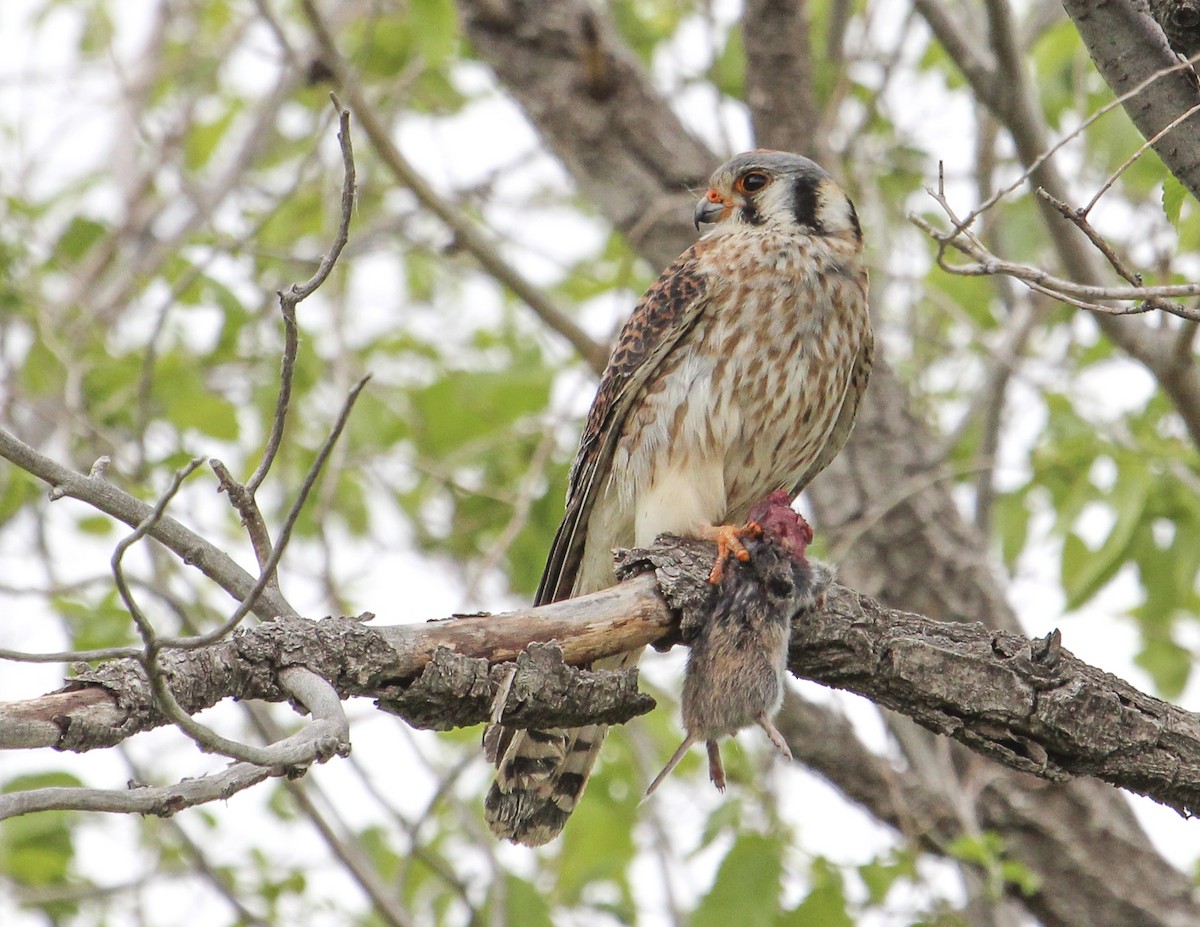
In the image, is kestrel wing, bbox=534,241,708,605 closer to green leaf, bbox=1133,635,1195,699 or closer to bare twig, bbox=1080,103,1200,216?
bare twig, bbox=1080,103,1200,216

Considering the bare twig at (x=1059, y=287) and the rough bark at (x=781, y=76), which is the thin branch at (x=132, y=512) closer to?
the bare twig at (x=1059, y=287)

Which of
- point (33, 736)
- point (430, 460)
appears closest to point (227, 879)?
point (430, 460)

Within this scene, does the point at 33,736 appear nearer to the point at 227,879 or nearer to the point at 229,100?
the point at 227,879

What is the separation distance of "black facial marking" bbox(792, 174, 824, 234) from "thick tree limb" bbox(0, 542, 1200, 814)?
4.53 feet

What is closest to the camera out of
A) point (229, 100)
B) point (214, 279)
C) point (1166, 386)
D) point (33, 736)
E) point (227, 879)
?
point (33, 736)

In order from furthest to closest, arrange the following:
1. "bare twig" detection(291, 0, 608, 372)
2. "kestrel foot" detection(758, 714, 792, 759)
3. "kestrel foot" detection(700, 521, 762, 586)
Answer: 1. "bare twig" detection(291, 0, 608, 372)
2. "kestrel foot" detection(700, 521, 762, 586)
3. "kestrel foot" detection(758, 714, 792, 759)

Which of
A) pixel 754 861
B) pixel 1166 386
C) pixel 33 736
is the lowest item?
pixel 33 736

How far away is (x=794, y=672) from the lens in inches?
118

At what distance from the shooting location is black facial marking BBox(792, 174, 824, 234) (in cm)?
414

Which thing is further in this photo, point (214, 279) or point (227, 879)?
point (227, 879)

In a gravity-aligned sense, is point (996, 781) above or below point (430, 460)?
below

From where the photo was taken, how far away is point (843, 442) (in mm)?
4164

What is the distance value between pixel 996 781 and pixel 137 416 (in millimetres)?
2884

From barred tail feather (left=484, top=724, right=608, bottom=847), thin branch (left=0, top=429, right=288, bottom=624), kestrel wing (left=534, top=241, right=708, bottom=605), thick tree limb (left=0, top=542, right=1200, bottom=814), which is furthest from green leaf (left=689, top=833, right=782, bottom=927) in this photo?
thin branch (left=0, top=429, right=288, bottom=624)
